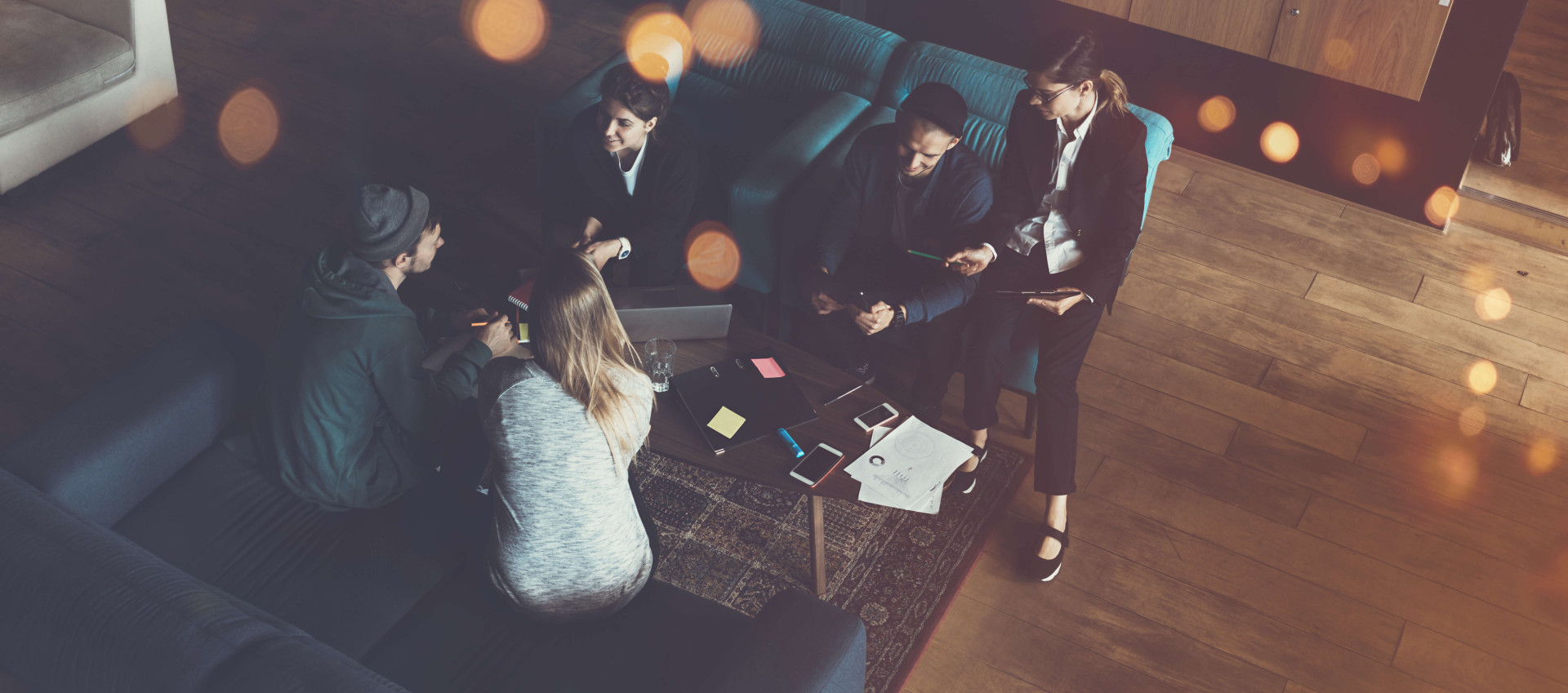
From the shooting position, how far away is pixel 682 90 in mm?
3832

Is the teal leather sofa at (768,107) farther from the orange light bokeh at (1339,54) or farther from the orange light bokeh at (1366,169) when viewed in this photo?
the orange light bokeh at (1366,169)

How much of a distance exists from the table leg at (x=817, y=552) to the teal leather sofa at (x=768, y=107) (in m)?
0.98

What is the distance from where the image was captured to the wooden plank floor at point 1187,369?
2703 millimetres

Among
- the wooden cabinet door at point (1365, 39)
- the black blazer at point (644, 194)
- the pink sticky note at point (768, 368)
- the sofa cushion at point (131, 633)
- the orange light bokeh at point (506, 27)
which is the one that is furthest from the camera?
the orange light bokeh at point (506, 27)

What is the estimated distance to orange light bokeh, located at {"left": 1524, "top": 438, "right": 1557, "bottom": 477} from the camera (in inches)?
122

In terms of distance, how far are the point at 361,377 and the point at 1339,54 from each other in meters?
3.43

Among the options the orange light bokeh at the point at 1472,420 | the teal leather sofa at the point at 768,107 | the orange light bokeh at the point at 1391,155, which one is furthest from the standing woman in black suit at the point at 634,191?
the orange light bokeh at the point at 1391,155

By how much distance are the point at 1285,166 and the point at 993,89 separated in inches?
62.9

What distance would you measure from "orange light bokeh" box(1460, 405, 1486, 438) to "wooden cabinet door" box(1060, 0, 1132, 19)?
187 cm

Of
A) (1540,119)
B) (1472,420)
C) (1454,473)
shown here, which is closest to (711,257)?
(1454,473)

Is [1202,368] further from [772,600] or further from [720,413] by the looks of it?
[772,600]

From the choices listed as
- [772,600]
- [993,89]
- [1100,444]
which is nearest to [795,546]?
[772,600]

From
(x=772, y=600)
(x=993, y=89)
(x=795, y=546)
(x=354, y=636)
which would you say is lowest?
(x=795, y=546)

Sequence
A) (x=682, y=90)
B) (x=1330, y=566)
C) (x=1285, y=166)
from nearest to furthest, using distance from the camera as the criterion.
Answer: (x=1330, y=566) < (x=682, y=90) < (x=1285, y=166)
